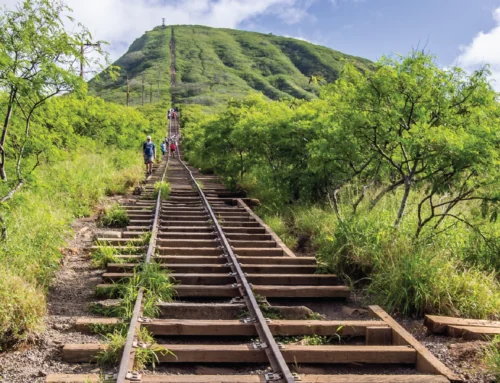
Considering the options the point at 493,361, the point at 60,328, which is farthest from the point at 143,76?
the point at 493,361

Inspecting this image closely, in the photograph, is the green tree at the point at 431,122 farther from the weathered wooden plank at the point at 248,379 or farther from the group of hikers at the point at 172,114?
the group of hikers at the point at 172,114

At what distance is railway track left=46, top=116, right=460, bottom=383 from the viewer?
4039 millimetres

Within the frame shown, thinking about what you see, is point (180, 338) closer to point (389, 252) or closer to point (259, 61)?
point (389, 252)

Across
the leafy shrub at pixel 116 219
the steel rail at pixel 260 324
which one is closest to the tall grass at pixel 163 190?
the leafy shrub at pixel 116 219

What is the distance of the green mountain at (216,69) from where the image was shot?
113 meters

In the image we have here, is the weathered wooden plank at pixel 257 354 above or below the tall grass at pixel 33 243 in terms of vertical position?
below

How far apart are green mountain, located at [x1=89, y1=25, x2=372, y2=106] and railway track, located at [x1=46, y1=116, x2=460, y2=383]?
85558 millimetres

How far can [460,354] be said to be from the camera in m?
4.57

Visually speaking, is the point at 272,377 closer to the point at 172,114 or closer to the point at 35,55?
the point at 35,55

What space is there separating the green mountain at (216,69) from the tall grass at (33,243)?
80803 mm

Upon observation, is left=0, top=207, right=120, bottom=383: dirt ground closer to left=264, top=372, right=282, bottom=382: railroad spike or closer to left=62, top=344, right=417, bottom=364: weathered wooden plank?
left=62, top=344, right=417, bottom=364: weathered wooden plank

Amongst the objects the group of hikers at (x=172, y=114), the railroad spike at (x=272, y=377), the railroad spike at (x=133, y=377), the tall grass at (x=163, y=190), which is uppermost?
the group of hikers at (x=172, y=114)

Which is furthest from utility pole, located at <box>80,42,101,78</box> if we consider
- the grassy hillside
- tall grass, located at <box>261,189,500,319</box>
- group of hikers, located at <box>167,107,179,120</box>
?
group of hikers, located at <box>167,107,179,120</box>

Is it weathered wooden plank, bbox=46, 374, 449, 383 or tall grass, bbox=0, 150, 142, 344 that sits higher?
tall grass, bbox=0, 150, 142, 344
